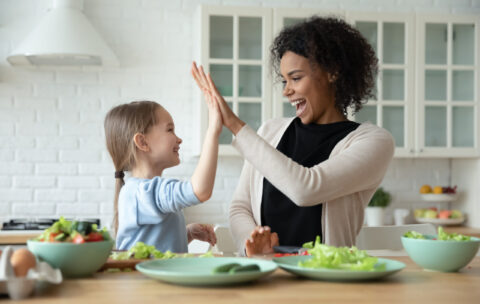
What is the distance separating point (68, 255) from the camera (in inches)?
45.4

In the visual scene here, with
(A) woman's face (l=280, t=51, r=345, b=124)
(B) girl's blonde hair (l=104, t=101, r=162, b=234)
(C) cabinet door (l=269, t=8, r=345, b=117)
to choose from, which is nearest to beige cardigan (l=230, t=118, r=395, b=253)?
(A) woman's face (l=280, t=51, r=345, b=124)

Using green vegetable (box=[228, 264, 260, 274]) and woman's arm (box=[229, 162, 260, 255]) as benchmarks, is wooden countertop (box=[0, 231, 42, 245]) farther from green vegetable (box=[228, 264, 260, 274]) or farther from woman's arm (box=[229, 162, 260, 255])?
green vegetable (box=[228, 264, 260, 274])

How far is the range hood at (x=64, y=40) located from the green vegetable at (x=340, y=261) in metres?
2.73

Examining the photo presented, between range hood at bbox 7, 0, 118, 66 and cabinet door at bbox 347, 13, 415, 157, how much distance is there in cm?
173

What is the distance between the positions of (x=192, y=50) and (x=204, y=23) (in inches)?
14.9

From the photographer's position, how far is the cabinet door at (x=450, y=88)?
4.14 meters

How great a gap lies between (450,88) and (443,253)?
10.1 feet

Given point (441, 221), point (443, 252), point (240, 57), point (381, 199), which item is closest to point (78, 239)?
point (443, 252)

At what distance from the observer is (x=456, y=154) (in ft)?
13.6

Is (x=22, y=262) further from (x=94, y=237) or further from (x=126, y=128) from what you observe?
(x=126, y=128)

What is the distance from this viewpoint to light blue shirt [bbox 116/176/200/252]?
168cm

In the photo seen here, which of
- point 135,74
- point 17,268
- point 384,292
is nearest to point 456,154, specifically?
point 135,74

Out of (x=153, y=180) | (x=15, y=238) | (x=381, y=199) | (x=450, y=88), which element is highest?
(x=450, y=88)

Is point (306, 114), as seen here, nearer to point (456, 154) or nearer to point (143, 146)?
point (143, 146)
